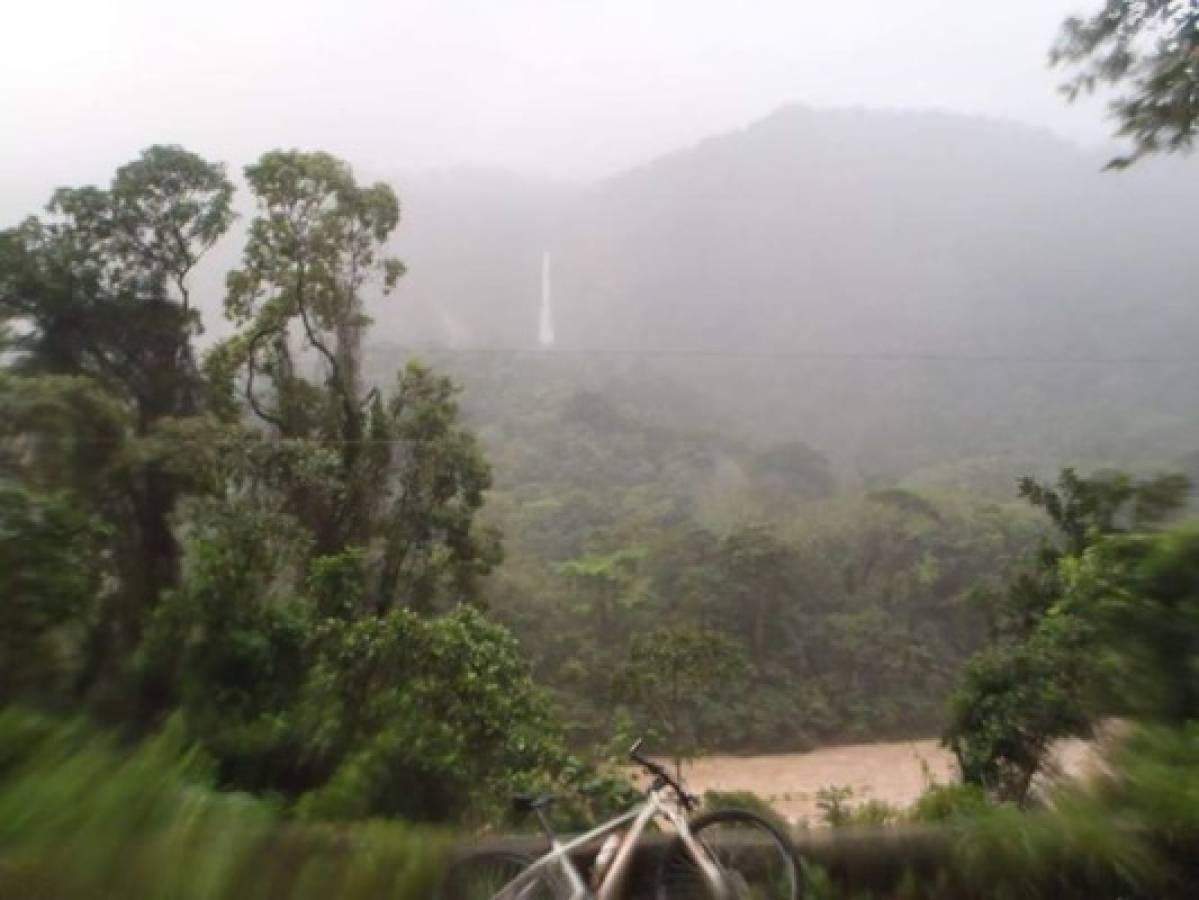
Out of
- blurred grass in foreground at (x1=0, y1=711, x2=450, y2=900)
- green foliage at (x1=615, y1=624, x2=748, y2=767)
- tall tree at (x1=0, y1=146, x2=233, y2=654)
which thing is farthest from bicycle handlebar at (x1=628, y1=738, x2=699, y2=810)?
tall tree at (x1=0, y1=146, x2=233, y2=654)

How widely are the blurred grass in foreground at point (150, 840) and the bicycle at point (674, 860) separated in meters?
0.35

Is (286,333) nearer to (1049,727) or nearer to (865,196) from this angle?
(1049,727)

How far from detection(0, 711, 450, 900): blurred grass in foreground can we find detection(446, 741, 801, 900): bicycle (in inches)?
13.8

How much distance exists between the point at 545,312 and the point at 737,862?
16.1 m

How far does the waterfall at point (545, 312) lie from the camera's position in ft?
59.9

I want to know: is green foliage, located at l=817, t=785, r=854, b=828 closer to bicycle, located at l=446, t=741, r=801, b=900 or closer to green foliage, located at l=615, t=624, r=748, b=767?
green foliage, located at l=615, t=624, r=748, b=767

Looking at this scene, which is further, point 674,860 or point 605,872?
point 674,860

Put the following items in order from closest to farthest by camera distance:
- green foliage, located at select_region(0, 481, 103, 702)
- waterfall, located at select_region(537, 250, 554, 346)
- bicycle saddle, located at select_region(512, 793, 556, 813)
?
bicycle saddle, located at select_region(512, 793, 556, 813) < green foliage, located at select_region(0, 481, 103, 702) < waterfall, located at select_region(537, 250, 554, 346)

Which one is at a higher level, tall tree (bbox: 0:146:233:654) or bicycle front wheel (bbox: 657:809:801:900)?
tall tree (bbox: 0:146:233:654)

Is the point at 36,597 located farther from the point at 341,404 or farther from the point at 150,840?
the point at 341,404

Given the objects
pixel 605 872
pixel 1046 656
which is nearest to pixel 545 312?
pixel 1046 656

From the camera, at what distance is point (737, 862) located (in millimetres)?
3896

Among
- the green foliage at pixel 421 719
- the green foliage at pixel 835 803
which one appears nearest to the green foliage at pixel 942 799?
the green foliage at pixel 835 803

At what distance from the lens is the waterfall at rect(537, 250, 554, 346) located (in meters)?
18.3
